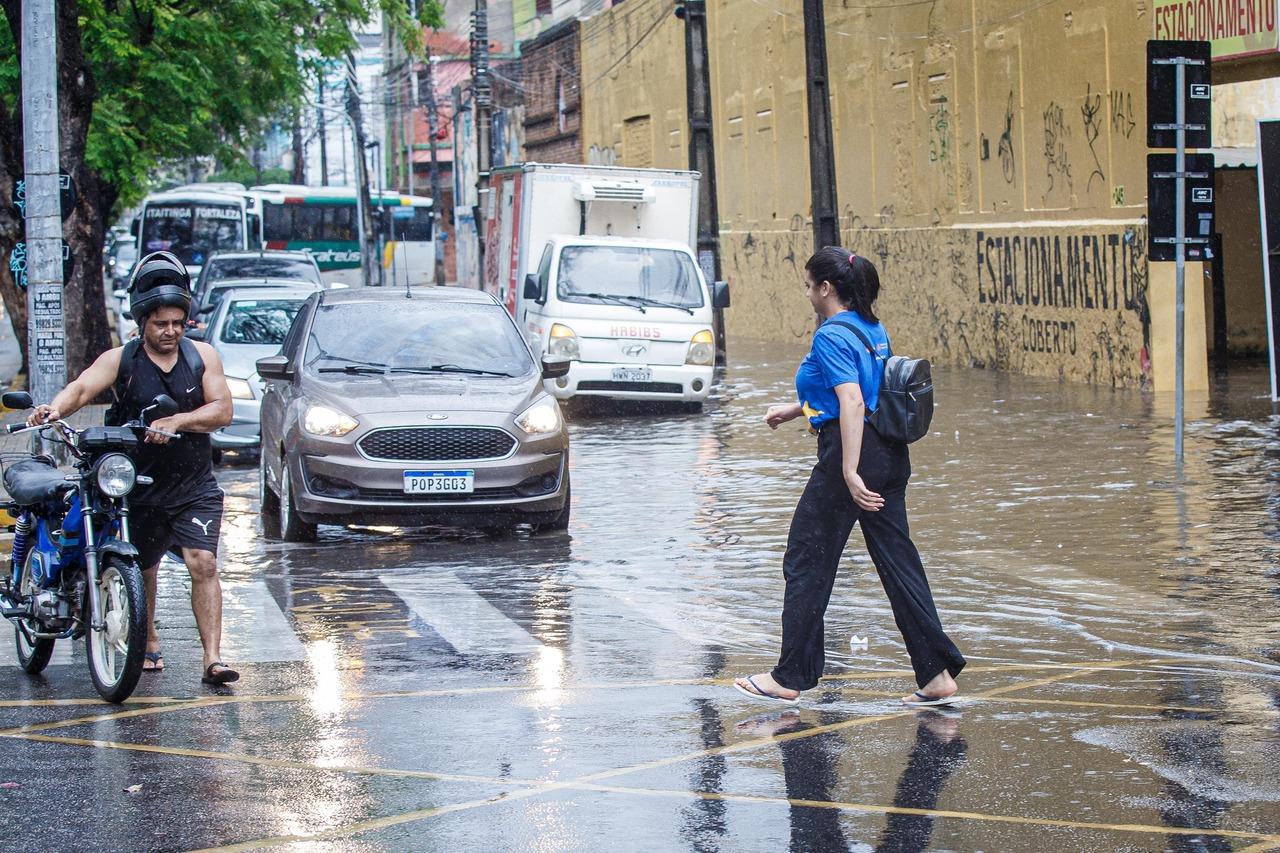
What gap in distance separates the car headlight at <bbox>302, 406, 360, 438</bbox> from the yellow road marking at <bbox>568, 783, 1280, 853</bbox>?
19.6 feet

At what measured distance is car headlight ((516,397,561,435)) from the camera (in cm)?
1185

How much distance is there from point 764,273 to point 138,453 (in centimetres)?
2902

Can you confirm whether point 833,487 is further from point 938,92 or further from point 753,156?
point 753,156

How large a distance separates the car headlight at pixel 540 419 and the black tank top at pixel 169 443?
416 centimetres

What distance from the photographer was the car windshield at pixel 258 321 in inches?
709

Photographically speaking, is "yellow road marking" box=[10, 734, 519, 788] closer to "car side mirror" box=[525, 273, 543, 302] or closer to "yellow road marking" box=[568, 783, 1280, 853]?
"yellow road marking" box=[568, 783, 1280, 853]

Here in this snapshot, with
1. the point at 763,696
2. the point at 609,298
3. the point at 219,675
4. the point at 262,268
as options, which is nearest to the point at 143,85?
the point at 262,268

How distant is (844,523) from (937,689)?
72 centimetres

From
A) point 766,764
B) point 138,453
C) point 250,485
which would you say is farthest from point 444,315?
point 766,764

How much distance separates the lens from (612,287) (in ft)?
69.8

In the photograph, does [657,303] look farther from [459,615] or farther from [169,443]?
[169,443]

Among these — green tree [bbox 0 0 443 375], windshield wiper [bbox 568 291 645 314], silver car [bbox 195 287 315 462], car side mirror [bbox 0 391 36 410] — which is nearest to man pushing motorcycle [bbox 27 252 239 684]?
car side mirror [bbox 0 391 36 410]

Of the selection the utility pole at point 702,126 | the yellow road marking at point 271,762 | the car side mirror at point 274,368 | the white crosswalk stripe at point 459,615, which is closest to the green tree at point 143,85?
the utility pole at point 702,126

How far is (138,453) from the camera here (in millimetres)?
7648
